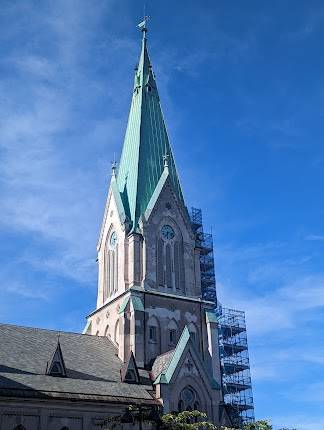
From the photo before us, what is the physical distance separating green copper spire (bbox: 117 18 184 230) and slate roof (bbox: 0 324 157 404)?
1167cm

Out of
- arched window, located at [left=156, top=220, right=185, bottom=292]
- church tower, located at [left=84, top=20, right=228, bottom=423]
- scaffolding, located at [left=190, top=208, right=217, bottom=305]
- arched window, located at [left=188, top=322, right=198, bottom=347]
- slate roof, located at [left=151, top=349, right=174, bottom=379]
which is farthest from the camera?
scaffolding, located at [left=190, top=208, right=217, bottom=305]

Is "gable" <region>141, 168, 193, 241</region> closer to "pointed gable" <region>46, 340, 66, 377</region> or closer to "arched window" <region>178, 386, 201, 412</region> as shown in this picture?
"arched window" <region>178, 386, 201, 412</region>

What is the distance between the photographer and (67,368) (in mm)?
41094

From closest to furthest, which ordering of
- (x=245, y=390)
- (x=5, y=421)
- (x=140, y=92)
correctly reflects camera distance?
(x=5, y=421) → (x=140, y=92) → (x=245, y=390)

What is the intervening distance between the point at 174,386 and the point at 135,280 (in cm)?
1007

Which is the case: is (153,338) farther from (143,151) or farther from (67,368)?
(143,151)

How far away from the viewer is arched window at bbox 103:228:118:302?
51.8m

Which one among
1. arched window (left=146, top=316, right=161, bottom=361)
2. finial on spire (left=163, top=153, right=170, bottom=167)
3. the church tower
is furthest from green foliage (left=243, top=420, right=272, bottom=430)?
finial on spire (left=163, top=153, right=170, bottom=167)

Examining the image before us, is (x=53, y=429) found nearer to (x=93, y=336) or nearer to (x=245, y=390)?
(x=93, y=336)

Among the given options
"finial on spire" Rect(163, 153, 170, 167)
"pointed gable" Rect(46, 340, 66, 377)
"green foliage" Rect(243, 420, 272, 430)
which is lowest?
"green foliage" Rect(243, 420, 272, 430)

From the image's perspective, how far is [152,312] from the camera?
47.9m

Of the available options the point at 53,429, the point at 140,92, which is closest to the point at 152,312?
the point at 53,429

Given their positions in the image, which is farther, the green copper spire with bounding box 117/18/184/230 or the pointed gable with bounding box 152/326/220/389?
the green copper spire with bounding box 117/18/184/230

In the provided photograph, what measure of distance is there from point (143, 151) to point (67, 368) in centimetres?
2306
